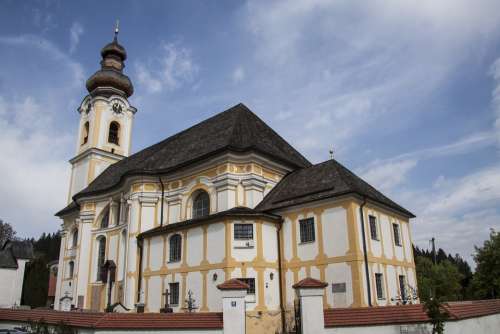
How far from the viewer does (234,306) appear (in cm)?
1230

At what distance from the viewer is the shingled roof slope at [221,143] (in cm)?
2531

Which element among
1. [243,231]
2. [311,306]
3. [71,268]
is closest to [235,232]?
[243,231]

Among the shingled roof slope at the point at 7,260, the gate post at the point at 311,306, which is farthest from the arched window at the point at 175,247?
the shingled roof slope at the point at 7,260

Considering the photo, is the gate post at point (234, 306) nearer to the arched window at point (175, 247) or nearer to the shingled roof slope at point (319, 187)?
the shingled roof slope at point (319, 187)

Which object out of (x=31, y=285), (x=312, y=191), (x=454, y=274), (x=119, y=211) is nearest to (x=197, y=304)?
(x=312, y=191)

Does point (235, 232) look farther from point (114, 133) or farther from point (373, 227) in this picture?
point (114, 133)

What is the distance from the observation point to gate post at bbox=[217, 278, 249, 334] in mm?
12119

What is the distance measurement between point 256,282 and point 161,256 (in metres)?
6.37

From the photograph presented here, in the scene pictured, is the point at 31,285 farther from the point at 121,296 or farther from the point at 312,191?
the point at 312,191

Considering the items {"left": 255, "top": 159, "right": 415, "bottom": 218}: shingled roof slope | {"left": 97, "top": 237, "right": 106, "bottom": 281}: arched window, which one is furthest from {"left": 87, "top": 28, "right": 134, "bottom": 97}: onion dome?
{"left": 255, "top": 159, "right": 415, "bottom": 218}: shingled roof slope

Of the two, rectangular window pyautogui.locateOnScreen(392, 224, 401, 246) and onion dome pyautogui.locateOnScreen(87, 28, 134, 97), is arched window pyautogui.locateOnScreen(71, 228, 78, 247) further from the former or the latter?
rectangular window pyautogui.locateOnScreen(392, 224, 401, 246)

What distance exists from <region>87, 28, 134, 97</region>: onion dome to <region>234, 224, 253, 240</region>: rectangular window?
2390 cm

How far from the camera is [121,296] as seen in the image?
25578 mm

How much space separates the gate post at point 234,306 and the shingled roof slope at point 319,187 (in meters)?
8.78
